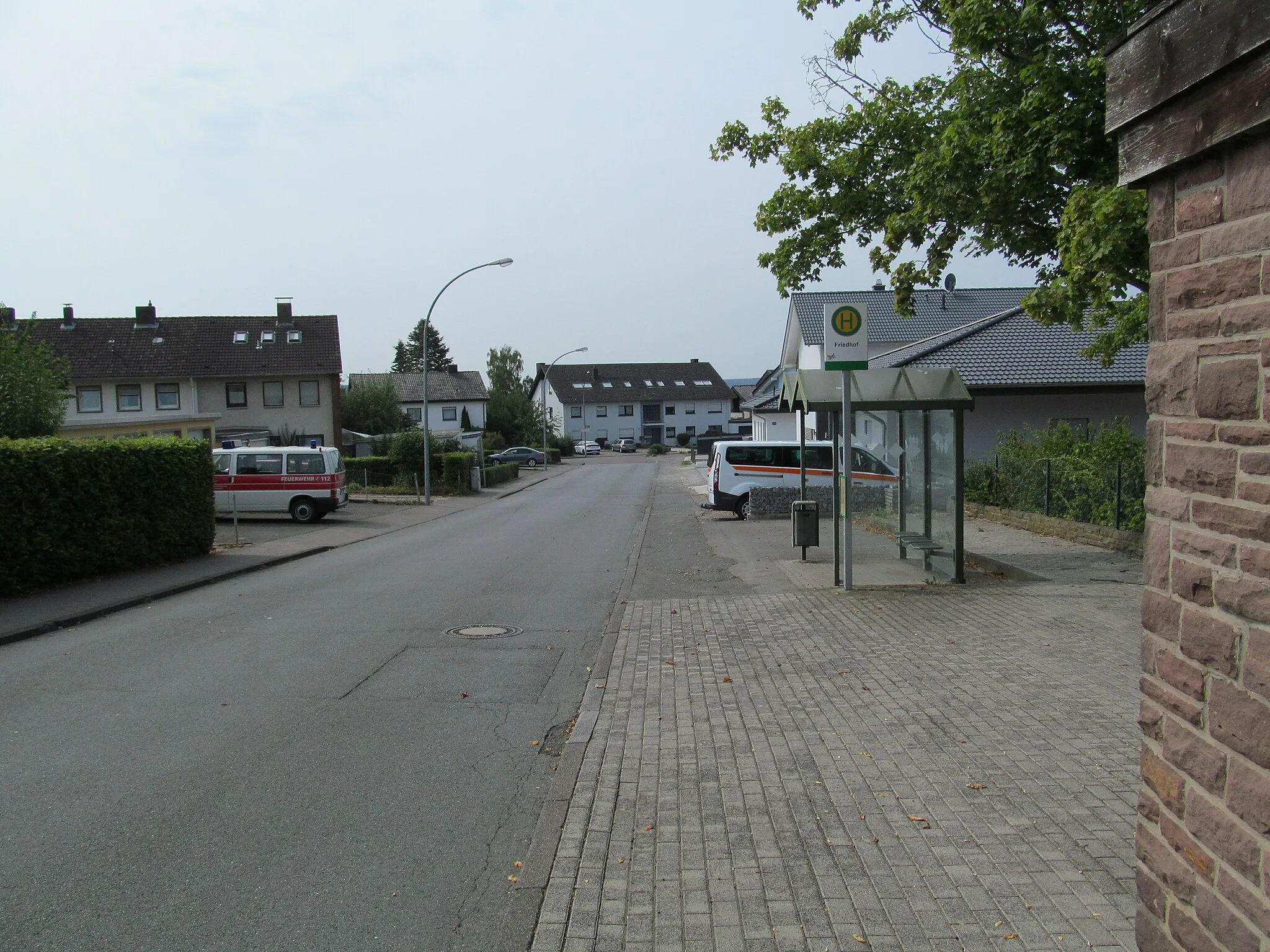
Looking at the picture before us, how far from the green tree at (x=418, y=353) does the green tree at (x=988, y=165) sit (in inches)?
4223

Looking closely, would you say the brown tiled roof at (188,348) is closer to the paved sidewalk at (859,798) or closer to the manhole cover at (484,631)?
the manhole cover at (484,631)

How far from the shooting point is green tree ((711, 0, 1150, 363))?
10891mm

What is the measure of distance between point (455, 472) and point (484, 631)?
96.9ft

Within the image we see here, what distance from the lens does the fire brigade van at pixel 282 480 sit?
86.7 ft

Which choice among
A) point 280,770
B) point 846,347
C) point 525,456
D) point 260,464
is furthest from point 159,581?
point 525,456

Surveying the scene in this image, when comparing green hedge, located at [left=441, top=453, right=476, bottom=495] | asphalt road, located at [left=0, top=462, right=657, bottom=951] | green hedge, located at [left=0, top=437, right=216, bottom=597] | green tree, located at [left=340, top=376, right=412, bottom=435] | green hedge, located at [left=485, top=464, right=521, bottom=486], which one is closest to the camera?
asphalt road, located at [left=0, top=462, right=657, bottom=951]

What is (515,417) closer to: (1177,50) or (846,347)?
(846,347)

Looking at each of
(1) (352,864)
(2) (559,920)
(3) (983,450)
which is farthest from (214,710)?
(3) (983,450)

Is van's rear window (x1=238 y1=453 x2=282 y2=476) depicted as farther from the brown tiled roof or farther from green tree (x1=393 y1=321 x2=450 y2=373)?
green tree (x1=393 y1=321 x2=450 y2=373)

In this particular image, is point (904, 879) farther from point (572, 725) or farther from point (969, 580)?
point (969, 580)

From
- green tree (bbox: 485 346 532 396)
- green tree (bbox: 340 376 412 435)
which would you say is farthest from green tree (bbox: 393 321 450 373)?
green tree (bbox: 340 376 412 435)

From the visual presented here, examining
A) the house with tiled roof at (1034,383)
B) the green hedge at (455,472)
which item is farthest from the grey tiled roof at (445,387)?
the house with tiled roof at (1034,383)

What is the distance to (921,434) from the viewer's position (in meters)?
13.9

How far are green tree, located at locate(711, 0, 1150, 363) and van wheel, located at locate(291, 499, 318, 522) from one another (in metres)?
15.3
